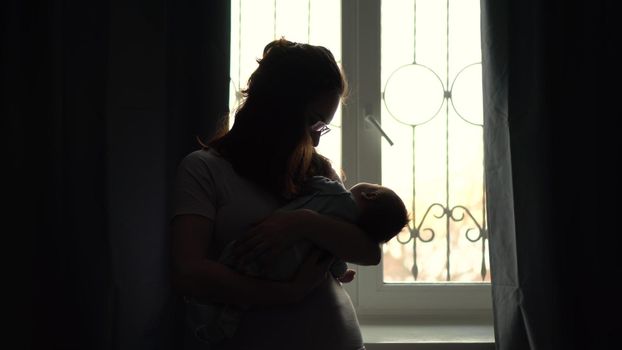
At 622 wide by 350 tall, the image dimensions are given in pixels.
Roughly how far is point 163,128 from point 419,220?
0.92 meters

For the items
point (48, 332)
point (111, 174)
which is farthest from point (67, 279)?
point (111, 174)

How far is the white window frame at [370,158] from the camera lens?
2301 mm

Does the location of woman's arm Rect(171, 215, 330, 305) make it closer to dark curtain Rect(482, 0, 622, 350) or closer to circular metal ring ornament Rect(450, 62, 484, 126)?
dark curtain Rect(482, 0, 622, 350)

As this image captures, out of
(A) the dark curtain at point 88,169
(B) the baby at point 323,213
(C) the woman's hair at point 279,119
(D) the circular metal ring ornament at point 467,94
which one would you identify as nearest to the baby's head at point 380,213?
(B) the baby at point 323,213

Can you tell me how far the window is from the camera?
2307mm

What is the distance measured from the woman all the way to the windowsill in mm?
771

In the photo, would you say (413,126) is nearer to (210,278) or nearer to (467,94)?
(467,94)

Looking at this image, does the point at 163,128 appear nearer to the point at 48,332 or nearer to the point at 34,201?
the point at 34,201

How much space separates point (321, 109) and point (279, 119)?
101mm

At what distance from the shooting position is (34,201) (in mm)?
1841

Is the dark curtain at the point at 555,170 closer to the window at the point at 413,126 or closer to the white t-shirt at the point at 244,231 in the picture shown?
the window at the point at 413,126

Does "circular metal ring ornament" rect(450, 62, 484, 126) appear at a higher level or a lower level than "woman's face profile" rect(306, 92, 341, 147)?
higher

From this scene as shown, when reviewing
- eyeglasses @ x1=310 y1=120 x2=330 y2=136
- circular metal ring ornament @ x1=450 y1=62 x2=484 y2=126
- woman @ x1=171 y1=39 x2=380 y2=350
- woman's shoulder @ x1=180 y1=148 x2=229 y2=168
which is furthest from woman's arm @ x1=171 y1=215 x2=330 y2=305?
circular metal ring ornament @ x1=450 y1=62 x2=484 y2=126

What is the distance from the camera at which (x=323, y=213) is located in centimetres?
130
